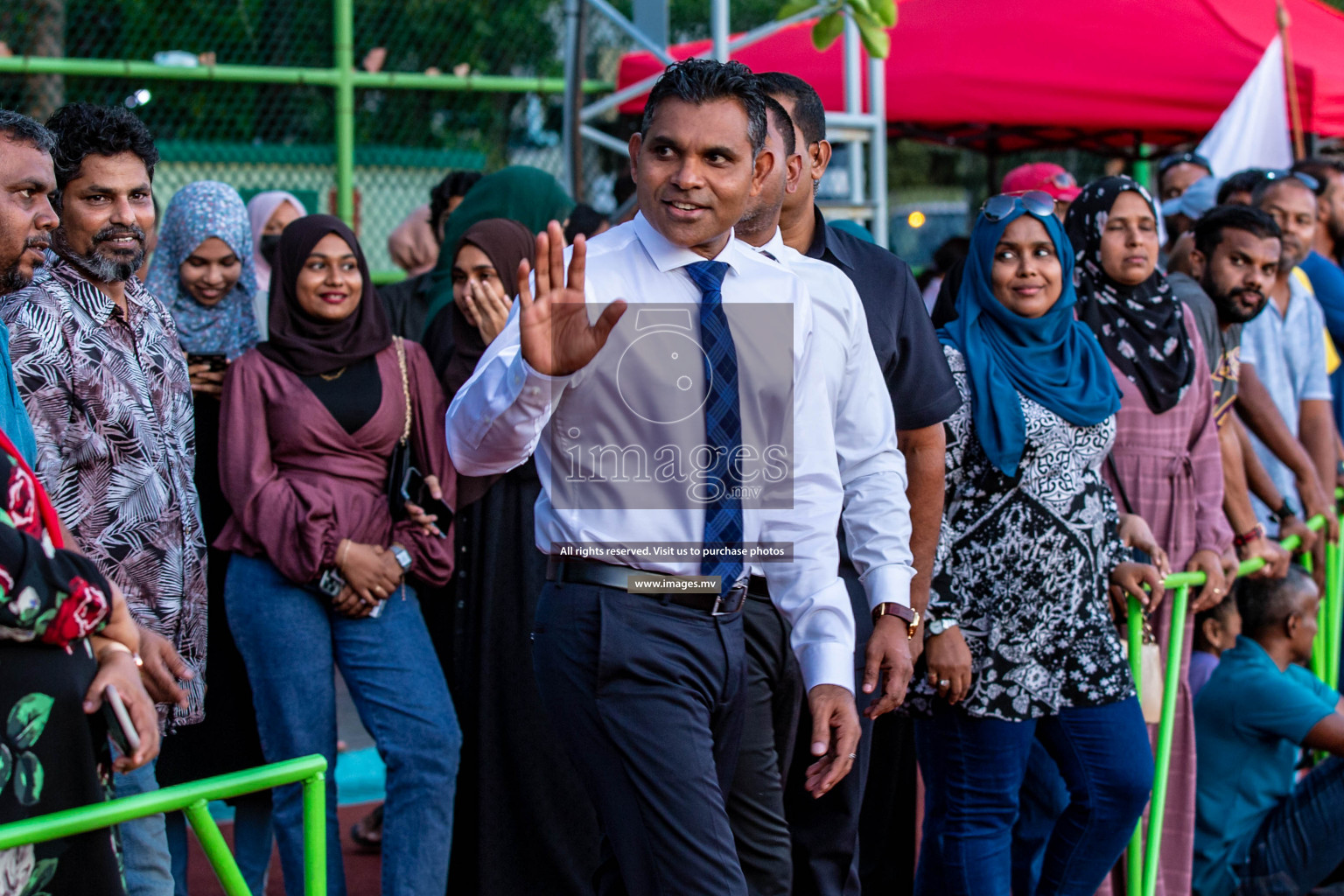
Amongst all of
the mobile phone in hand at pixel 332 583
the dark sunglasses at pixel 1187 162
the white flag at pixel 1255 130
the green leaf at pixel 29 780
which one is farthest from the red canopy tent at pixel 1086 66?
the green leaf at pixel 29 780

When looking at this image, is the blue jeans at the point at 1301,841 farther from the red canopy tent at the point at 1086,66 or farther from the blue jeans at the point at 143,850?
the red canopy tent at the point at 1086,66

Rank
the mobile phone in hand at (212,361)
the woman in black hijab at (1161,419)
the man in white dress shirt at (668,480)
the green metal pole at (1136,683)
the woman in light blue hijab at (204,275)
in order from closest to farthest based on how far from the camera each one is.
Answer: the man in white dress shirt at (668,480) → the green metal pole at (1136,683) → the mobile phone in hand at (212,361) → the woman in black hijab at (1161,419) → the woman in light blue hijab at (204,275)

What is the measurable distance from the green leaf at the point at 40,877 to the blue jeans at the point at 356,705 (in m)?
1.56

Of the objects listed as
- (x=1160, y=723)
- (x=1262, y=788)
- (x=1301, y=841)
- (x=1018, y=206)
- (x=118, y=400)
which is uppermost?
(x=1018, y=206)

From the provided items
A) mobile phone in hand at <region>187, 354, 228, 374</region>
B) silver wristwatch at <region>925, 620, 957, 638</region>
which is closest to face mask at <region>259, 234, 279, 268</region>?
mobile phone in hand at <region>187, 354, 228, 374</region>

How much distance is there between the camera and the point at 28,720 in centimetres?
203

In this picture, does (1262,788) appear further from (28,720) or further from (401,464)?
(28,720)

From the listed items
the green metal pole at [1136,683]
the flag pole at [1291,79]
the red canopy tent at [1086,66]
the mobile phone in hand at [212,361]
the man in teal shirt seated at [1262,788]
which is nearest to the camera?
the green metal pole at [1136,683]

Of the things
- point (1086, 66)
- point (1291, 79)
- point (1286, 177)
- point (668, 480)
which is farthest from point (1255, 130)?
point (668, 480)

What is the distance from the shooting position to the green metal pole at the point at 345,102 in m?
6.09

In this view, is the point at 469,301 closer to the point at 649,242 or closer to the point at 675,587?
the point at 649,242

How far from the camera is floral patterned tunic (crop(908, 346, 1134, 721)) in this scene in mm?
3598

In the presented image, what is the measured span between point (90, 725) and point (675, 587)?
3.24 feet

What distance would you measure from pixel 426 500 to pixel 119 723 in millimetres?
1710
